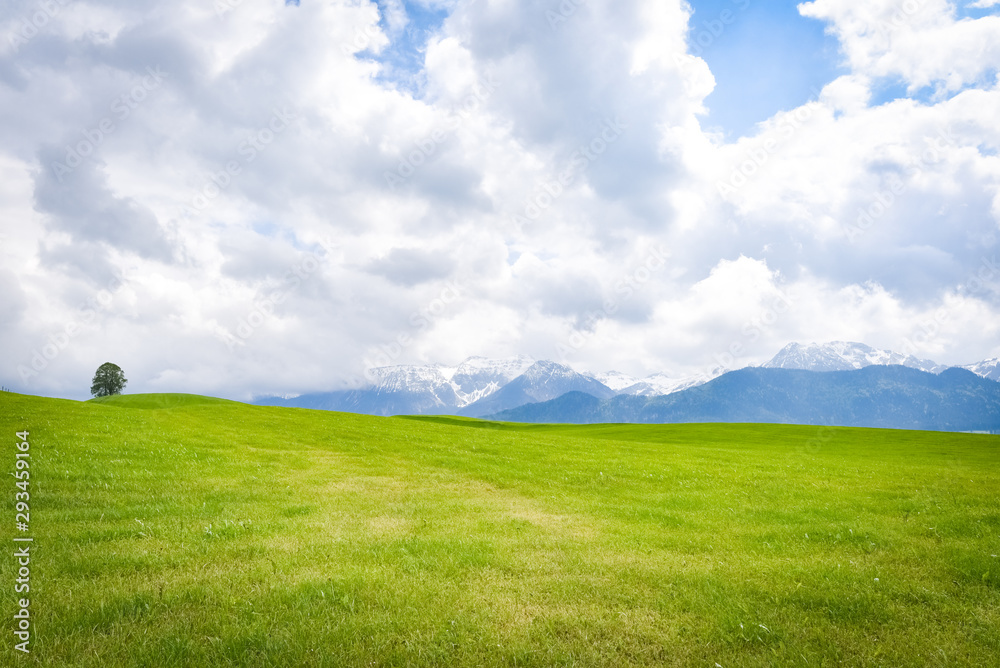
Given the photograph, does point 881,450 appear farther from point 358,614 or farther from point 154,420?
point 154,420

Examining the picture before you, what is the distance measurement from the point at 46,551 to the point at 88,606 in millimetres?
4387

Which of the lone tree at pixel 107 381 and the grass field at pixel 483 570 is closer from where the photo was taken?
the grass field at pixel 483 570

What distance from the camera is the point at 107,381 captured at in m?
143

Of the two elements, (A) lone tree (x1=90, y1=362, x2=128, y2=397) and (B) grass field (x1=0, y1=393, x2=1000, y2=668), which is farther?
(A) lone tree (x1=90, y1=362, x2=128, y2=397)

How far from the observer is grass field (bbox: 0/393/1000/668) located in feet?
25.0

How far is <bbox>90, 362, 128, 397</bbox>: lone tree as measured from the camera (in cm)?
14262

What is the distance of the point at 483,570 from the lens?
11.0 m

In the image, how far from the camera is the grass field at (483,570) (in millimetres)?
7633

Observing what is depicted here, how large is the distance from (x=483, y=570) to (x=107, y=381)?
17593cm

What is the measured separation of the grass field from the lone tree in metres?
148

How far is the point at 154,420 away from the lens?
143 feet

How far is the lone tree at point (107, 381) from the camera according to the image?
143 meters

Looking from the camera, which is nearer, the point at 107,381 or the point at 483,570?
the point at 483,570

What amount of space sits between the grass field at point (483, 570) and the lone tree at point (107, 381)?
14757 cm
